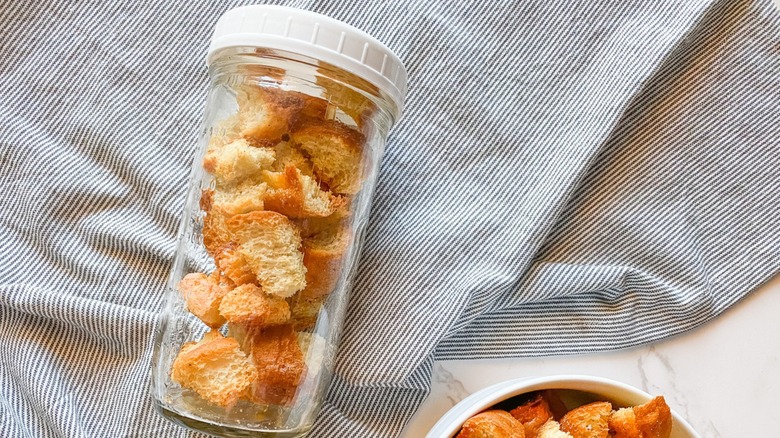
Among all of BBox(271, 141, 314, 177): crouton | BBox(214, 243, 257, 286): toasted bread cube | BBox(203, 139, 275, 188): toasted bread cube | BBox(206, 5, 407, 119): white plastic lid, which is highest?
BBox(206, 5, 407, 119): white plastic lid

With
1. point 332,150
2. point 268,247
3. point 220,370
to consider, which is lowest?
point 220,370

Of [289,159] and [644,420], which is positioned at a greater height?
[289,159]

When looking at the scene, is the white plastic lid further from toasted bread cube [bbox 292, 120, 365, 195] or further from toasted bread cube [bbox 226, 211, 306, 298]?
toasted bread cube [bbox 226, 211, 306, 298]

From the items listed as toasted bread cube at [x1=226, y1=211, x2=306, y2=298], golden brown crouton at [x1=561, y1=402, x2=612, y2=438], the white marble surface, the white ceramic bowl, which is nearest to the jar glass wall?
toasted bread cube at [x1=226, y1=211, x2=306, y2=298]

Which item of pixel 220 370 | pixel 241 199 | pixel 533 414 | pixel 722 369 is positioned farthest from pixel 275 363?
pixel 722 369

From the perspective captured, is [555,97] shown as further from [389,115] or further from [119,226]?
[119,226]

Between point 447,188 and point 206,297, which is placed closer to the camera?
point 206,297

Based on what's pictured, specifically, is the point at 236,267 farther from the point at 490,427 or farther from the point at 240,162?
the point at 490,427

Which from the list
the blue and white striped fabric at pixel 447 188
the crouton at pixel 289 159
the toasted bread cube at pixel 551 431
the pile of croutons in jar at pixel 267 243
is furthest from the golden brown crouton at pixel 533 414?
the crouton at pixel 289 159
